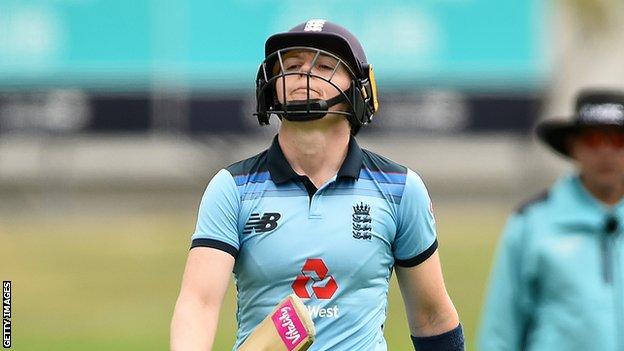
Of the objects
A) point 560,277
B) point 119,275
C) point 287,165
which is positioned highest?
point 287,165

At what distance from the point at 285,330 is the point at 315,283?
37 cm

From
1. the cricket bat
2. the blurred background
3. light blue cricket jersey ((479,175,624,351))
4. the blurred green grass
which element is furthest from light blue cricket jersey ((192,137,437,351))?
the blurred background

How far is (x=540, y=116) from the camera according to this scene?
26.9 m

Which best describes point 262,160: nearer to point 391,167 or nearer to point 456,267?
point 391,167

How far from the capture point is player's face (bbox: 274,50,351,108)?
15.6ft

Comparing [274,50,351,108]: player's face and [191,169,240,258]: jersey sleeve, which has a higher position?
[274,50,351,108]: player's face

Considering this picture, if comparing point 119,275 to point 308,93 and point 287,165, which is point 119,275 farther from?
point 308,93

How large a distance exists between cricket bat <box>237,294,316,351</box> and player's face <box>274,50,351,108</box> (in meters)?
0.61

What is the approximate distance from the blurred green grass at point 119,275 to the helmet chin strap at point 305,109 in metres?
7.94

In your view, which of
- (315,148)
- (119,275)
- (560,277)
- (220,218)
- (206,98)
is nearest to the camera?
(220,218)

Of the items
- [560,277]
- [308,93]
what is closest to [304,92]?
[308,93]

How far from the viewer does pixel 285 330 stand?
14.4 ft

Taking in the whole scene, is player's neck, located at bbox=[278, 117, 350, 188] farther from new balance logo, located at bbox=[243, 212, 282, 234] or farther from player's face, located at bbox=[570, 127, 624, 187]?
player's face, located at bbox=[570, 127, 624, 187]

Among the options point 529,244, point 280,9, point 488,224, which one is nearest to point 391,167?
point 529,244
